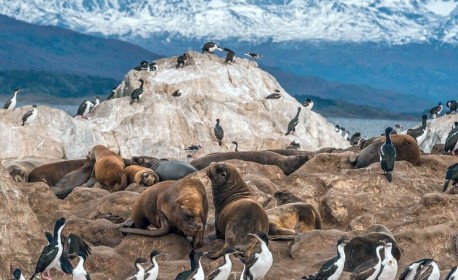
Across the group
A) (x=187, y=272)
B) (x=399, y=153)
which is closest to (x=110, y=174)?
(x=399, y=153)

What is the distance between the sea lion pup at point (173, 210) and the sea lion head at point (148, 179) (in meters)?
4.02

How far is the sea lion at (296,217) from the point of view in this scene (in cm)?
1612

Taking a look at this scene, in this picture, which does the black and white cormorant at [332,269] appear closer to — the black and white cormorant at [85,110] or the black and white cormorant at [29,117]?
the black and white cormorant at [29,117]

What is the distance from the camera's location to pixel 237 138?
39.3 meters

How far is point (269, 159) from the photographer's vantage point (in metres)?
23.6

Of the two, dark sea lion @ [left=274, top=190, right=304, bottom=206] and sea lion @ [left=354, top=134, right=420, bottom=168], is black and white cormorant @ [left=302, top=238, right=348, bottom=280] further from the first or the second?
sea lion @ [left=354, top=134, right=420, bottom=168]

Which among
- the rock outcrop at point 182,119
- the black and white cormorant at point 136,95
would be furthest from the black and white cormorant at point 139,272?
the black and white cormorant at point 136,95

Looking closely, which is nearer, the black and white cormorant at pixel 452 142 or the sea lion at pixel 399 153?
the sea lion at pixel 399 153

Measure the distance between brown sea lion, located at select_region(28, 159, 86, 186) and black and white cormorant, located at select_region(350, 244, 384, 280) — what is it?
12.0 metres

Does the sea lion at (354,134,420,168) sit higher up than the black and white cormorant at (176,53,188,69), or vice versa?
the sea lion at (354,134,420,168)

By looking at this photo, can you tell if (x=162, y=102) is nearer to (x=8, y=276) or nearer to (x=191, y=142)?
(x=191, y=142)

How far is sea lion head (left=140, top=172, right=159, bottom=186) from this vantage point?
824 inches

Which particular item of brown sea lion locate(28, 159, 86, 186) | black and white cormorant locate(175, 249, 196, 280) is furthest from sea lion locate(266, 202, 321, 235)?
brown sea lion locate(28, 159, 86, 186)

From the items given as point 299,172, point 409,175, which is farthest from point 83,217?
point 409,175
